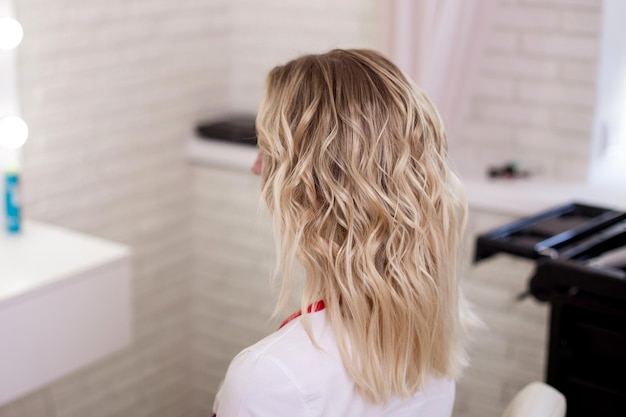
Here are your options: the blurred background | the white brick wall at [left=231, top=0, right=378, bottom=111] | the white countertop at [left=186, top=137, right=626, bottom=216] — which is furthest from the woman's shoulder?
the white brick wall at [left=231, top=0, right=378, bottom=111]

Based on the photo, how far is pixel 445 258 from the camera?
119 centimetres

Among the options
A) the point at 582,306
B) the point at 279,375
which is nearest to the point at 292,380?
the point at 279,375

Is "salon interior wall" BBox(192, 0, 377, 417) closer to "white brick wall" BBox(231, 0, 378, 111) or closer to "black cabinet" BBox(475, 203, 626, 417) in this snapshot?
"white brick wall" BBox(231, 0, 378, 111)

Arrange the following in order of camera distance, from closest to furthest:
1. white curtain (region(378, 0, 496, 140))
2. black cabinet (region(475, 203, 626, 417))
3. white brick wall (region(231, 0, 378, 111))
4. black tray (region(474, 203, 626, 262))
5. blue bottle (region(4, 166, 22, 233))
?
black cabinet (region(475, 203, 626, 417)) < black tray (region(474, 203, 626, 262)) < blue bottle (region(4, 166, 22, 233)) < white curtain (region(378, 0, 496, 140)) < white brick wall (region(231, 0, 378, 111))

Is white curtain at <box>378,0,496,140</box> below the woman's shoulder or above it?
above

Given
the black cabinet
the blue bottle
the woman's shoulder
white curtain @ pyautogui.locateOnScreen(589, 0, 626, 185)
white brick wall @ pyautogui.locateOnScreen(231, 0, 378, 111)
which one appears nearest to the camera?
the woman's shoulder

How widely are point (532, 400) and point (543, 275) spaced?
1.78 feet

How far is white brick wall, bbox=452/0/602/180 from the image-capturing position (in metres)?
2.23

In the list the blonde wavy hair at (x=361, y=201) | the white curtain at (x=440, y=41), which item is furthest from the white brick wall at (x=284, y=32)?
the blonde wavy hair at (x=361, y=201)

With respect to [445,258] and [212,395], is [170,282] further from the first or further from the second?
[445,258]

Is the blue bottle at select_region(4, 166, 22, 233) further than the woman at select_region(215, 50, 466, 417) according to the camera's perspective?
Yes

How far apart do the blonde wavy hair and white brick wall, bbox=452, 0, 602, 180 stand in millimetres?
1201

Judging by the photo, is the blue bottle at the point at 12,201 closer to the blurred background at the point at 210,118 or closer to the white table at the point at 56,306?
the white table at the point at 56,306

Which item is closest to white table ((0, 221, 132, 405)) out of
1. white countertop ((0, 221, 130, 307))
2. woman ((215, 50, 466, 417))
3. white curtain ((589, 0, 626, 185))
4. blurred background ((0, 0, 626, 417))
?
white countertop ((0, 221, 130, 307))
